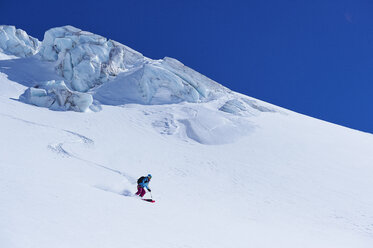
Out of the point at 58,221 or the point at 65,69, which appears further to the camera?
the point at 65,69

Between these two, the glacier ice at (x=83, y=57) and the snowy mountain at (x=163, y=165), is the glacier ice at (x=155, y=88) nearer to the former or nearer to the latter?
the snowy mountain at (x=163, y=165)

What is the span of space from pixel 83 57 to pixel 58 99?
12.1 metres

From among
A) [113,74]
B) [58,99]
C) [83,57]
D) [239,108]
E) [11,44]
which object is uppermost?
[11,44]

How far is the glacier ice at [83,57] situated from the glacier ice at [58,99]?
24.6 feet

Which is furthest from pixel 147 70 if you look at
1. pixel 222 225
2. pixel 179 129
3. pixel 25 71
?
pixel 222 225

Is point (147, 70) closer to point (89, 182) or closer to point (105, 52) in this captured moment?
point (105, 52)

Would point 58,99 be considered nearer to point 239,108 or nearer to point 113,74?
point 113,74

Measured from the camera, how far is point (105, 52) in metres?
34.8

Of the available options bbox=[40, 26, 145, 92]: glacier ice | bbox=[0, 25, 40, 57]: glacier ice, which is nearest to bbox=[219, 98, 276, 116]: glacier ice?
bbox=[40, 26, 145, 92]: glacier ice

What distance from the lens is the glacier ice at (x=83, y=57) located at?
31.1 metres

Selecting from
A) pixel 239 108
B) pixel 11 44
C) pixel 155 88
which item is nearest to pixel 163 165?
pixel 239 108

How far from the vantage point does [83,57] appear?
32906mm

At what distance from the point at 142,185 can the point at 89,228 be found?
17.6 feet

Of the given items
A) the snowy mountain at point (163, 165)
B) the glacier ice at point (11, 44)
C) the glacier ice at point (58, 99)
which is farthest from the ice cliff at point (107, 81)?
the glacier ice at point (11, 44)
